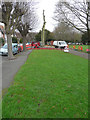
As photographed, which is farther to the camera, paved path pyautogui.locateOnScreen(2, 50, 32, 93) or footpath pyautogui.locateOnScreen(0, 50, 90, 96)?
paved path pyautogui.locateOnScreen(2, 50, 32, 93)

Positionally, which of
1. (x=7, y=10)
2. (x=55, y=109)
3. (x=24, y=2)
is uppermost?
(x=24, y=2)

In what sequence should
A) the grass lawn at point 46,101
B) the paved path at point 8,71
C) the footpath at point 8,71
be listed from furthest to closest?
1. the paved path at point 8,71
2. the footpath at point 8,71
3. the grass lawn at point 46,101

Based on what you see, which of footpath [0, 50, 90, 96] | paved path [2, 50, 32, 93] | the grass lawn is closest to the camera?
the grass lawn

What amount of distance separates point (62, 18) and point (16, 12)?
28.1ft

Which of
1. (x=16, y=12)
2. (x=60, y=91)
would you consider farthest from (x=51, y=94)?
(x=16, y=12)

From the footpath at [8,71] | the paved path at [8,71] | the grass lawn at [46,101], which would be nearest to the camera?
the grass lawn at [46,101]

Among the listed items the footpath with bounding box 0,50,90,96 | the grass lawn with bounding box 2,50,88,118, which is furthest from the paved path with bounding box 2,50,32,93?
the grass lawn with bounding box 2,50,88,118

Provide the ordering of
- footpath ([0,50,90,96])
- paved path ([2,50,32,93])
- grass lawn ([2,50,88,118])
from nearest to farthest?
grass lawn ([2,50,88,118])
footpath ([0,50,90,96])
paved path ([2,50,32,93])

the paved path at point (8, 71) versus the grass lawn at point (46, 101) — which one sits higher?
the paved path at point (8, 71)

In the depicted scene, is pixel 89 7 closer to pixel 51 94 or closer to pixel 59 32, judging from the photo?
pixel 51 94

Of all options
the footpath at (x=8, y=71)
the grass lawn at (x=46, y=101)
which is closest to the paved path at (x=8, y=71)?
the footpath at (x=8, y=71)

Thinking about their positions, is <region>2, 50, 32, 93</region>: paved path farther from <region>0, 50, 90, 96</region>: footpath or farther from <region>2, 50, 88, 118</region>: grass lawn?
<region>2, 50, 88, 118</region>: grass lawn

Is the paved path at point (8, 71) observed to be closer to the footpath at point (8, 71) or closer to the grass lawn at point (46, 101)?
the footpath at point (8, 71)

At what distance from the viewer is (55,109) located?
9.81 ft
